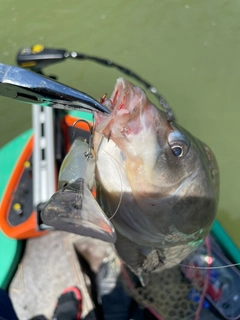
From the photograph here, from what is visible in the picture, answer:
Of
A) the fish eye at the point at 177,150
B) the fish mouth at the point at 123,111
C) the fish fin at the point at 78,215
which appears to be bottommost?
the fish fin at the point at 78,215

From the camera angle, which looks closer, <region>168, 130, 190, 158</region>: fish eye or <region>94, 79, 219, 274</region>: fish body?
<region>94, 79, 219, 274</region>: fish body

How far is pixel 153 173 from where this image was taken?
1.12 m

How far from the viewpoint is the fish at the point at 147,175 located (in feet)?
3.36

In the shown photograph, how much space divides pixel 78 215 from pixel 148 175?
0.35 metres

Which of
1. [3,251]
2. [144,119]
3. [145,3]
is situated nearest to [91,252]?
[3,251]

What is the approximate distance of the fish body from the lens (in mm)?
1028

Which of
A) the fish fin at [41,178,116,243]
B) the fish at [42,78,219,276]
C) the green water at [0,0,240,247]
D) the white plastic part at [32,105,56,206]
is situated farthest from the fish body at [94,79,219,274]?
the green water at [0,0,240,247]

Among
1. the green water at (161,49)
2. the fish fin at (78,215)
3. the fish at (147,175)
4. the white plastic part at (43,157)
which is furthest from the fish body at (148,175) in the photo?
the green water at (161,49)

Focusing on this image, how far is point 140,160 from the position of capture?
1.10 meters

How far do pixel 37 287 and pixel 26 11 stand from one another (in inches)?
92.4

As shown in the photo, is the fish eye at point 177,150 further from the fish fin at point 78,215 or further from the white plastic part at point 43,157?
the white plastic part at point 43,157

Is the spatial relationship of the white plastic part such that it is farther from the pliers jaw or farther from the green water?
A: the pliers jaw

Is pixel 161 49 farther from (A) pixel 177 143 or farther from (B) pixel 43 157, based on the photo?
(A) pixel 177 143

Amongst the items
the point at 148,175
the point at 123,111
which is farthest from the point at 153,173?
the point at 123,111
